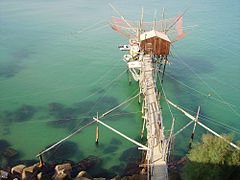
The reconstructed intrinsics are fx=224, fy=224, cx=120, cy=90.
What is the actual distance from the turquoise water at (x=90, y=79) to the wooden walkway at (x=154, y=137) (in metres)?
3.82

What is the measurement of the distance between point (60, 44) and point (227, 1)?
51.8m

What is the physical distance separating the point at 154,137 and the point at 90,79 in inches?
661

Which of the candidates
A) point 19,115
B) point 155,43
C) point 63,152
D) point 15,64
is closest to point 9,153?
point 63,152

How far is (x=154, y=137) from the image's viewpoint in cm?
1708

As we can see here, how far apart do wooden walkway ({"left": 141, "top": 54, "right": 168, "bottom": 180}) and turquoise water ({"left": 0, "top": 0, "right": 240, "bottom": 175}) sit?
3.82 metres

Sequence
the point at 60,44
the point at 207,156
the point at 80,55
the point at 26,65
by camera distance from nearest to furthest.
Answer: the point at 207,156 → the point at 26,65 → the point at 80,55 → the point at 60,44

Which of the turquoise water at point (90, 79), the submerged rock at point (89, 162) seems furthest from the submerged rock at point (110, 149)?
the submerged rock at point (89, 162)

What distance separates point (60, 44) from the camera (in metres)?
41.7

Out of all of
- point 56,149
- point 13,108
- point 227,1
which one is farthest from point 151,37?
point 227,1

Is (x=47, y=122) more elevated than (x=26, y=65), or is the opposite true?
(x=26, y=65)

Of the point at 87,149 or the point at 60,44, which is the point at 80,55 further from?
the point at 87,149

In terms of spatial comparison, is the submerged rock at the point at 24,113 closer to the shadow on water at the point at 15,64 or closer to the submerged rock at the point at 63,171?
the shadow on water at the point at 15,64

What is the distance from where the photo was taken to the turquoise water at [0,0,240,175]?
22422mm

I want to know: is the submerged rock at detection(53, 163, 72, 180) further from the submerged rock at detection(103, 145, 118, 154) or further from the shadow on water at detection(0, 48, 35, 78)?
the shadow on water at detection(0, 48, 35, 78)
